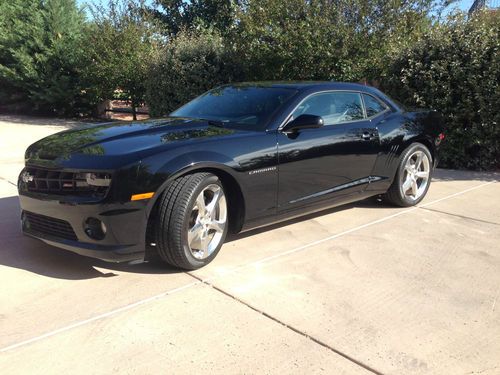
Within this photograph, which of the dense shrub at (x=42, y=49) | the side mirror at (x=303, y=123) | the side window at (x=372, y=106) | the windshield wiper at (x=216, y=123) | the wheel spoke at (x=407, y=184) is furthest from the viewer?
the dense shrub at (x=42, y=49)

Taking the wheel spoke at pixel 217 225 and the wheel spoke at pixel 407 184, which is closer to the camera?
the wheel spoke at pixel 217 225

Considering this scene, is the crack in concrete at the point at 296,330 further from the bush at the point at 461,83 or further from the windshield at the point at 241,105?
the bush at the point at 461,83

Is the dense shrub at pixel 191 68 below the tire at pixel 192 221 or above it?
above

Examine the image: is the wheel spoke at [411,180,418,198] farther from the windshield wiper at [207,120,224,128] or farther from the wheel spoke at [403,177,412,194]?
the windshield wiper at [207,120,224,128]

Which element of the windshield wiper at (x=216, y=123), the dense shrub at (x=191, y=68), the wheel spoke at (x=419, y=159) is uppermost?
the dense shrub at (x=191, y=68)

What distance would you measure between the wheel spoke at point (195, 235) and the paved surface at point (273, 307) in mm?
227

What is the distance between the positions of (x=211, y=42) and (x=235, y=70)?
1.02m

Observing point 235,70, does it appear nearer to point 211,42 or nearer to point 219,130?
Result: point 211,42

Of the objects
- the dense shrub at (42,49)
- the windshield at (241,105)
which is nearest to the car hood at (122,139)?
the windshield at (241,105)

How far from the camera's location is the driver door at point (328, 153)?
4.42 metres

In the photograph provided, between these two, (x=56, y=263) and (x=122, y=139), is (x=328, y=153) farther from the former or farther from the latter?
(x=56, y=263)

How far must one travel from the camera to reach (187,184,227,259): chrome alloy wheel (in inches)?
150

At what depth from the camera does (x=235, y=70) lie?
12.0 metres

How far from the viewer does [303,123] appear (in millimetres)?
4375
